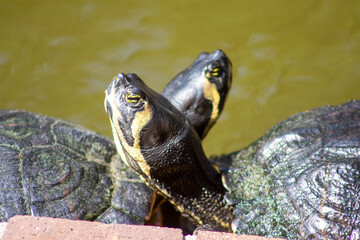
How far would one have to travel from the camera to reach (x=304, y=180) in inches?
89.0

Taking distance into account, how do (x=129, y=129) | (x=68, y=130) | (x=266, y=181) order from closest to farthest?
(x=129, y=129)
(x=266, y=181)
(x=68, y=130)

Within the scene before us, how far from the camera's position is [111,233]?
5.57 ft

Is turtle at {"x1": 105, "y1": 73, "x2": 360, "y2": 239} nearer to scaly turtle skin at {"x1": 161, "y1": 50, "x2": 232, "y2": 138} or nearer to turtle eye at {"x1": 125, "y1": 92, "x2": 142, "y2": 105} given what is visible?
turtle eye at {"x1": 125, "y1": 92, "x2": 142, "y2": 105}

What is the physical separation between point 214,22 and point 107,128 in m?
1.89

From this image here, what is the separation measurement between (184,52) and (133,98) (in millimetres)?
2919

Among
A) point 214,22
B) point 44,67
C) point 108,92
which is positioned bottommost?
point 44,67

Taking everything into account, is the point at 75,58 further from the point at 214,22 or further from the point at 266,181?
the point at 266,181

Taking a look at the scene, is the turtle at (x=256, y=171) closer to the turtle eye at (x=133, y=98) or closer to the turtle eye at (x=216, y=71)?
the turtle eye at (x=133, y=98)

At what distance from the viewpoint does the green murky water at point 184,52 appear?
4.71 metres

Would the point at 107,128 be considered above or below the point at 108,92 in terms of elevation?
below

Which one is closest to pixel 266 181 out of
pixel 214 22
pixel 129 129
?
pixel 129 129

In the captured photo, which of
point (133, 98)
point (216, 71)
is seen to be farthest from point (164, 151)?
point (216, 71)

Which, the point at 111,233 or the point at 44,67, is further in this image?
the point at 44,67

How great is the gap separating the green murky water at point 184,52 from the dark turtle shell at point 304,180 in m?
2.02
